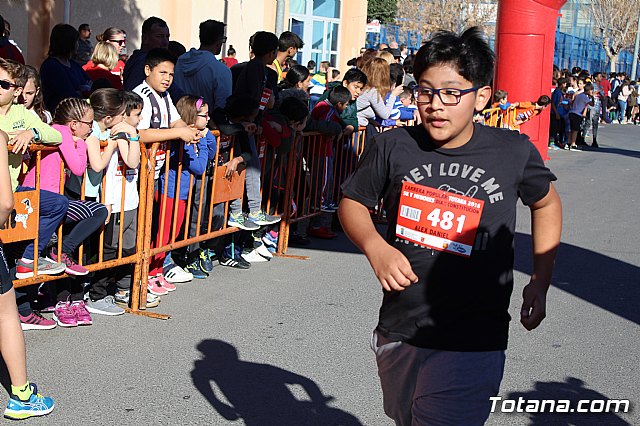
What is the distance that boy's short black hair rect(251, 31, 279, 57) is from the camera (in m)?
8.76

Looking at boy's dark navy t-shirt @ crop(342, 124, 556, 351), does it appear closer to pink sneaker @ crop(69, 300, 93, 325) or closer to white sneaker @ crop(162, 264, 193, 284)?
pink sneaker @ crop(69, 300, 93, 325)

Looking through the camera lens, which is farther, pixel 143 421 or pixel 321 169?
pixel 321 169

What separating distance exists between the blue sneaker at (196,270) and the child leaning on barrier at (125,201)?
3.24 ft

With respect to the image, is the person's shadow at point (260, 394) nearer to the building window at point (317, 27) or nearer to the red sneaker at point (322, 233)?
the red sneaker at point (322, 233)

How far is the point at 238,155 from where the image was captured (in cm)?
810

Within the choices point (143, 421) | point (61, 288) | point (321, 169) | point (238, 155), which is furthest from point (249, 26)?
point (143, 421)

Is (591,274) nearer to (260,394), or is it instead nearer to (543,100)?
(260,394)

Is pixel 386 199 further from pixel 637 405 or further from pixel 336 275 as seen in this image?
pixel 336 275

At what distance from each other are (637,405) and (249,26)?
1999cm

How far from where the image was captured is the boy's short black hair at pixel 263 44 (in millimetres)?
8758

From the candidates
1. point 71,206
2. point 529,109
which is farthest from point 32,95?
point 529,109

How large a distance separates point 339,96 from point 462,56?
666 cm

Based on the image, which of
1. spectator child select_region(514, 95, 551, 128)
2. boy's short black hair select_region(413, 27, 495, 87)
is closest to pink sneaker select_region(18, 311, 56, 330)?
boy's short black hair select_region(413, 27, 495, 87)

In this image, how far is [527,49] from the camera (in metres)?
17.9
